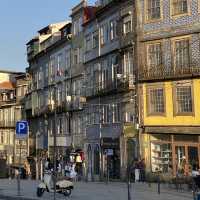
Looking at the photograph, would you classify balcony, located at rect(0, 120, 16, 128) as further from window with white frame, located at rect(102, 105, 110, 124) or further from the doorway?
the doorway

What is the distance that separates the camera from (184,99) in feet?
111

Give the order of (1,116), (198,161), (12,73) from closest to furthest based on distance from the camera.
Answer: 1. (198,161)
2. (1,116)
3. (12,73)

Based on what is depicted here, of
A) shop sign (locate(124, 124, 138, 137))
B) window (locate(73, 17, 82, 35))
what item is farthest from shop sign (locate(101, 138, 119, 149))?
window (locate(73, 17, 82, 35))

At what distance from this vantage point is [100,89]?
4369 centimetres

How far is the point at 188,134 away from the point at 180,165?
237 cm

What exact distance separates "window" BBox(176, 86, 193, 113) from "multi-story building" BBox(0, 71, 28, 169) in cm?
4014

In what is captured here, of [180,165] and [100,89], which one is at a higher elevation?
[100,89]

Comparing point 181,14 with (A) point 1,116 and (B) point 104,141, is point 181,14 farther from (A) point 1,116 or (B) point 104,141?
(A) point 1,116

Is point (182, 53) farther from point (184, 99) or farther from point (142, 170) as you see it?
point (142, 170)

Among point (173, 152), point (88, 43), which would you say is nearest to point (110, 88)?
point (88, 43)

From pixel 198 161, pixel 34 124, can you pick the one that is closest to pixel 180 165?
pixel 198 161

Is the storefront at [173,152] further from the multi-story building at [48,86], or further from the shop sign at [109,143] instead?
the multi-story building at [48,86]

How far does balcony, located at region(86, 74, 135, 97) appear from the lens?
37.6 metres

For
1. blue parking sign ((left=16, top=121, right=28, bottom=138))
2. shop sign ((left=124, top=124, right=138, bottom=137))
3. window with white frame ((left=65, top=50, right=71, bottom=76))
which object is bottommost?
blue parking sign ((left=16, top=121, right=28, bottom=138))
